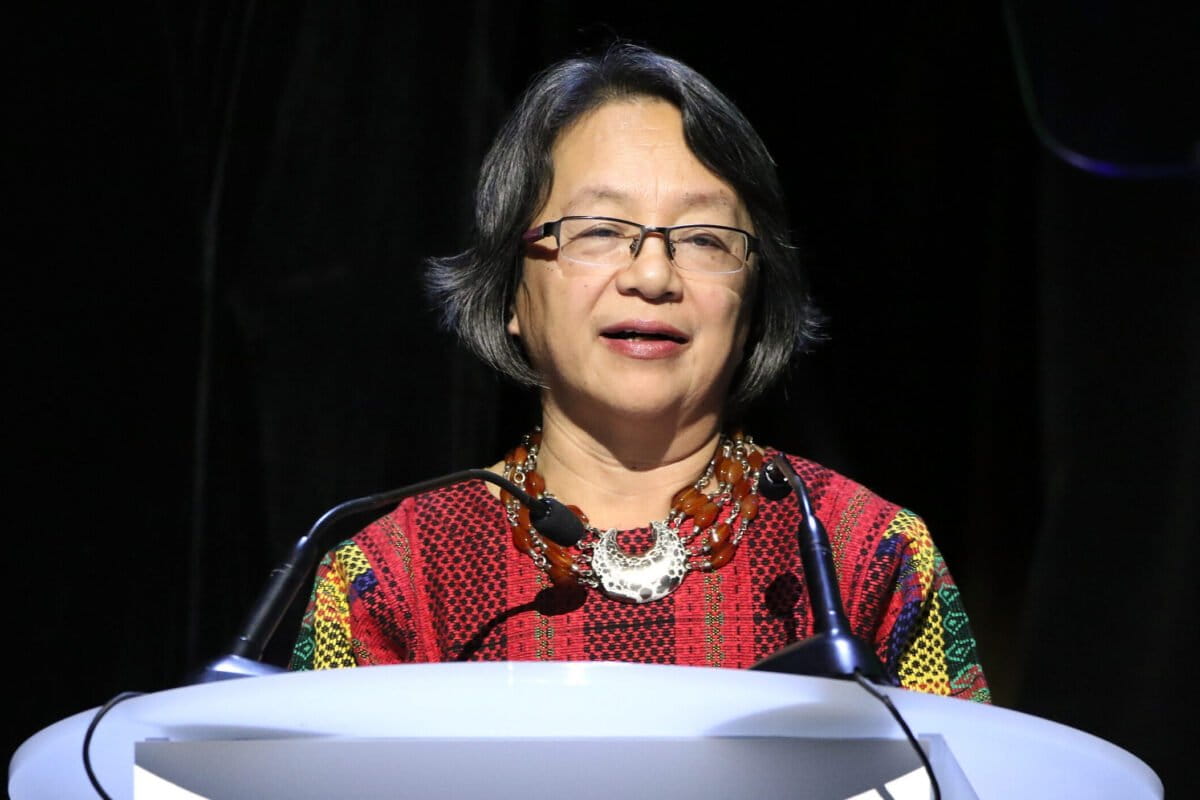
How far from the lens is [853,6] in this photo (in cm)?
219

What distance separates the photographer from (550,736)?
0.77 meters

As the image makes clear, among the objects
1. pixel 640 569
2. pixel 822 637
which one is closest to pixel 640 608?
pixel 640 569

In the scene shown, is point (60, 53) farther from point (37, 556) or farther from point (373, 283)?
point (37, 556)

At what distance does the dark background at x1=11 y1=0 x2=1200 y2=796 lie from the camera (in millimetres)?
2129

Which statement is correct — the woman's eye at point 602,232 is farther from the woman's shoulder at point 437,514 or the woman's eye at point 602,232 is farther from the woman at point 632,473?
the woman's shoulder at point 437,514

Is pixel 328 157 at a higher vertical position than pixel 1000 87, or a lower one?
lower

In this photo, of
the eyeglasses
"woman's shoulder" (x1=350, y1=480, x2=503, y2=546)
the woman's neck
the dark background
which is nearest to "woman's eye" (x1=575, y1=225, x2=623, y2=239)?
the eyeglasses

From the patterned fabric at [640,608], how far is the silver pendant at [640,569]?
2 centimetres

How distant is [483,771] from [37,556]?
1406 millimetres

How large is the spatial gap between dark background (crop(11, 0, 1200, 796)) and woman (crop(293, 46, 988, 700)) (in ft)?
1.64

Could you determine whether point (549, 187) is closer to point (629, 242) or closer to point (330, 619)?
point (629, 242)

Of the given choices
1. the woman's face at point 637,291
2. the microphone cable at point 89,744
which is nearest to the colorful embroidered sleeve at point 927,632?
the woman's face at point 637,291

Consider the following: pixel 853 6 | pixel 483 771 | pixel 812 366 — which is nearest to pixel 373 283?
pixel 812 366

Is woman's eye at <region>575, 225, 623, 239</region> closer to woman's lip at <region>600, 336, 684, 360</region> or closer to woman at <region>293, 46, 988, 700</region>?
woman at <region>293, 46, 988, 700</region>
